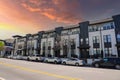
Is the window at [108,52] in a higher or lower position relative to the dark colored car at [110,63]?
higher

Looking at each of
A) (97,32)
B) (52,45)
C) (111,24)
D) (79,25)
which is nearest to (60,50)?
(52,45)

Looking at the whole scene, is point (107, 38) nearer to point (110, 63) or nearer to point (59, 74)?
point (110, 63)

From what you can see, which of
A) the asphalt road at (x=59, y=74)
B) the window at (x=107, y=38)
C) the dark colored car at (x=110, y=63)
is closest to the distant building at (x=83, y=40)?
the window at (x=107, y=38)

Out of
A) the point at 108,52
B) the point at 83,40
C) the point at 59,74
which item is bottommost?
the point at 59,74

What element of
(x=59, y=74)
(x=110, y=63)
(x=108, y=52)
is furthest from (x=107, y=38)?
(x=59, y=74)

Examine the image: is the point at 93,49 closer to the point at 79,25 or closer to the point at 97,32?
the point at 97,32

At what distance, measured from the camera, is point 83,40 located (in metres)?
46.1

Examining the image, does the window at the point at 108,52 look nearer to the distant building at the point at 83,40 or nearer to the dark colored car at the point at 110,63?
the distant building at the point at 83,40

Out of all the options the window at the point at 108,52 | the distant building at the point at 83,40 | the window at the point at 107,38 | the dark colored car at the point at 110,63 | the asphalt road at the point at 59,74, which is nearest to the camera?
the asphalt road at the point at 59,74

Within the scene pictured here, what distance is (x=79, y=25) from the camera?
48.1m

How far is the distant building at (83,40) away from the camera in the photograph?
39.4 meters

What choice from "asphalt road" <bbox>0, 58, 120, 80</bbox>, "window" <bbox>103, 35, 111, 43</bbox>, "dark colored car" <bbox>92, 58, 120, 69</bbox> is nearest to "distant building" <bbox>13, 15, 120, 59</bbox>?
"window" <bbox>103, 35, 111, 43</bbox>

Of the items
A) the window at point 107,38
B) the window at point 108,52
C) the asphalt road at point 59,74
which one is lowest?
the asphalt road at point 59,74

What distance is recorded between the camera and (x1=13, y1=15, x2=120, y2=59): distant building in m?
39.4
